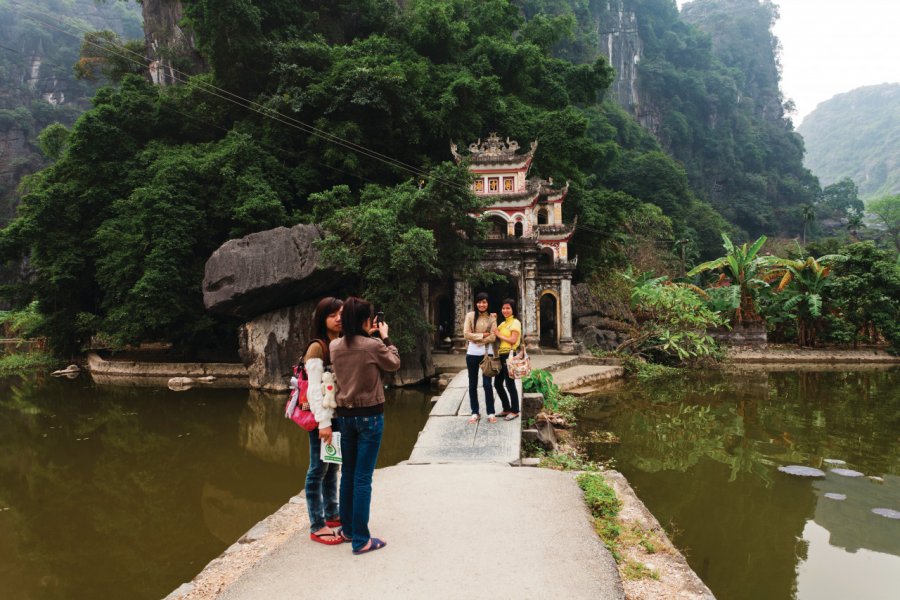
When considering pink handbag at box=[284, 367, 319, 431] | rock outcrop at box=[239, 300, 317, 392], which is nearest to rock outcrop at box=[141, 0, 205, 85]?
rock outcrop at box=[239, 300, 317, 392]

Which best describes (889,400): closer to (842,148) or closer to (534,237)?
(534,237)

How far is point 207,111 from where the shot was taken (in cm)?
1717

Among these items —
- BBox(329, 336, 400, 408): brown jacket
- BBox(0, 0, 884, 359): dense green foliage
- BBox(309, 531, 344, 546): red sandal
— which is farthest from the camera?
BBox(0, 0, 884, 359): dense green foliage

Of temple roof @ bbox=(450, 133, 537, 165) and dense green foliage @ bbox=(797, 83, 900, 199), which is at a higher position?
dense green foliage @ bbox=(797, 83, 900, 199)

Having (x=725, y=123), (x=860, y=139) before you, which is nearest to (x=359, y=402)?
(x=725, y=123)

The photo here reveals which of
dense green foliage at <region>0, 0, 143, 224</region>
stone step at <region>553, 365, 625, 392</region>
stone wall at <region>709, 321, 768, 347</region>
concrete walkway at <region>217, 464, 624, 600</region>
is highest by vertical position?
dense green foliage at <region>0, 0, 143, 224</region>

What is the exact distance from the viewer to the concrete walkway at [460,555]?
2629 mm

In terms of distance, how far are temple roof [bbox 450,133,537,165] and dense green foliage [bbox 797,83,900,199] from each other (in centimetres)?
6470

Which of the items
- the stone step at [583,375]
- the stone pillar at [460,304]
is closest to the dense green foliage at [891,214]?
the stone step at [583,375]

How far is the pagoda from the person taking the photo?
1631 centimetres

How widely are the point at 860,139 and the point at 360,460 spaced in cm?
10784

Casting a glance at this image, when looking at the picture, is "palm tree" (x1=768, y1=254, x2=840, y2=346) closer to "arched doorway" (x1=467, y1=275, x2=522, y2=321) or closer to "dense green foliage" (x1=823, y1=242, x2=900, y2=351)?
"dense green foliage" (x1=823, y1=242, x2=900, y2=351)

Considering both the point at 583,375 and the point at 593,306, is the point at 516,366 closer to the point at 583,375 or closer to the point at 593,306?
the point at 583,375

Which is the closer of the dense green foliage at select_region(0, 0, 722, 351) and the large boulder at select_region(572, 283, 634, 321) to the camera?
the dense green foliage at select_region(0, 0, 722, 351)
